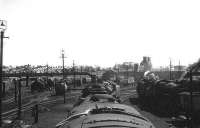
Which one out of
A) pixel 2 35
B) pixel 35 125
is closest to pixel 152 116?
pixel 35 125

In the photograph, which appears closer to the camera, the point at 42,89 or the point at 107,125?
the point at 107,125

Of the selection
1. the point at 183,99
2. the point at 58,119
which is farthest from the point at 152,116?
the point at 58,119

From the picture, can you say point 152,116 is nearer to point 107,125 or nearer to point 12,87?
point 107,125

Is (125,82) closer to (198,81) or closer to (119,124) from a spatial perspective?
(198,81)

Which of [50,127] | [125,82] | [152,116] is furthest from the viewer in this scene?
[125,82]

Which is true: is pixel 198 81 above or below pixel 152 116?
above

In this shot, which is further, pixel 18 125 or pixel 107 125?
pixel 18 125

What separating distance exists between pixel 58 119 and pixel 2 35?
24.7 feet

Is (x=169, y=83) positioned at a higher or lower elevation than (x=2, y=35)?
lower

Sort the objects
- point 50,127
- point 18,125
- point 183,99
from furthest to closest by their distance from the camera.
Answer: point 183,99 → point 50,127 → point 18,125

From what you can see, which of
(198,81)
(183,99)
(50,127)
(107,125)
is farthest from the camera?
(198,81)

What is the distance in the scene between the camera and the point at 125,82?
74688 mm

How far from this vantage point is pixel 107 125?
4.77 meters

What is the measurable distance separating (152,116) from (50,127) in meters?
8.59
